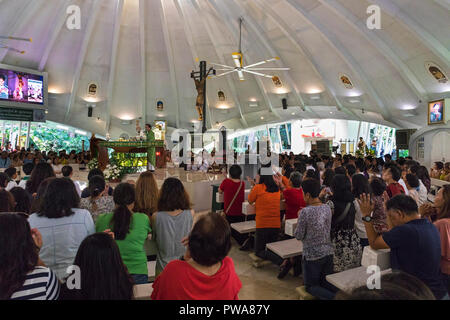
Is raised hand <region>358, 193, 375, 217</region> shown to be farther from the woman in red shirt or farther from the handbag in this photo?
the woman in red shirt

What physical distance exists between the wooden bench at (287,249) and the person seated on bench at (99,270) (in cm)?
218

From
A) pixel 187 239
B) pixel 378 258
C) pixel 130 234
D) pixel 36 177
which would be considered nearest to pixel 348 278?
pixel 378 258

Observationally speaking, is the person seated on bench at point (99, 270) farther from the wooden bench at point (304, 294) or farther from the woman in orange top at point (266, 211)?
the woman in orange top at point (266, 211)

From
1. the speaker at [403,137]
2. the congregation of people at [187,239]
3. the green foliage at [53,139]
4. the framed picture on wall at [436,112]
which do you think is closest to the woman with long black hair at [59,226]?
the congregation of people at [187,239]

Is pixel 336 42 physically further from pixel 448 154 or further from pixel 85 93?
pixel 85 93

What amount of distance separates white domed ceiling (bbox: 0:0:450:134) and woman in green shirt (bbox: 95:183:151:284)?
9.86m

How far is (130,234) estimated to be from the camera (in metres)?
2.22

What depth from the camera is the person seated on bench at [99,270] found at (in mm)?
1385

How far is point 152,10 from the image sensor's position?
15.2 metres

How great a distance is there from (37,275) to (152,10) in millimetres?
16495

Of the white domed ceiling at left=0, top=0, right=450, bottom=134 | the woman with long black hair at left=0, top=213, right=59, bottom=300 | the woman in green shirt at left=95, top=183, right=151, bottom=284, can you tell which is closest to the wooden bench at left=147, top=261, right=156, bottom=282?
the woman in green shirt at left=95, top=183, right=151, bottom=284

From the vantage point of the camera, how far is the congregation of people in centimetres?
139

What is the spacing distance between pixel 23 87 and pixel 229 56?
11.5 metres
